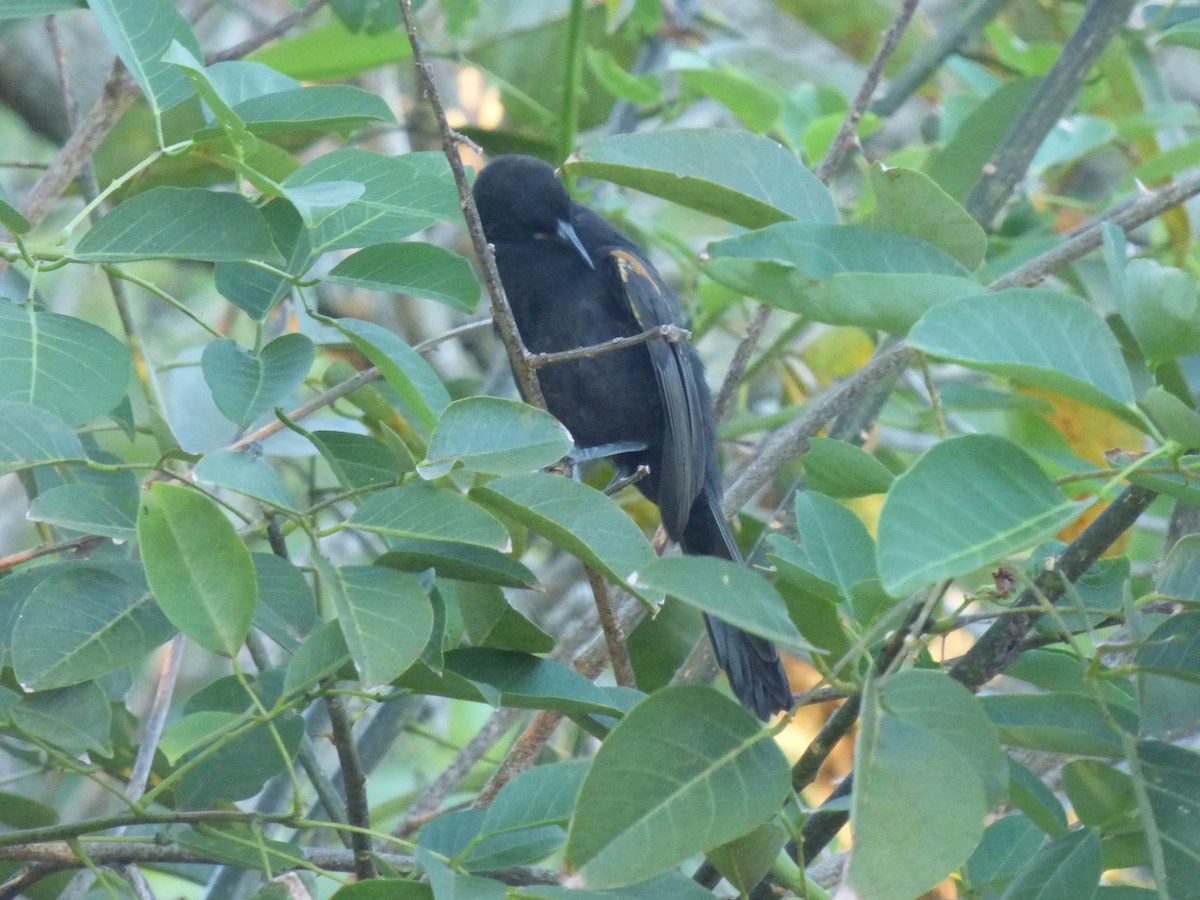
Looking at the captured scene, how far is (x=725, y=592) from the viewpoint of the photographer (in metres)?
1.02

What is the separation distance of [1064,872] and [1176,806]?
0.14 m

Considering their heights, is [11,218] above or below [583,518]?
above

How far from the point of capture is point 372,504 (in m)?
1.26

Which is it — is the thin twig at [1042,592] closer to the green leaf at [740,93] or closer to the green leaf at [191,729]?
the green leaf at [191,729]

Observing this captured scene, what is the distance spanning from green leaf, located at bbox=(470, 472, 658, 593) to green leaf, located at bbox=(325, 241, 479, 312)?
1.45ft

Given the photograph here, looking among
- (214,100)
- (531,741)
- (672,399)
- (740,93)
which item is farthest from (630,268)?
(214,100)

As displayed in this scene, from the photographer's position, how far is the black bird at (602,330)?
296 cm

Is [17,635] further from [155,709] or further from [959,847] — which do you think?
[959,847]

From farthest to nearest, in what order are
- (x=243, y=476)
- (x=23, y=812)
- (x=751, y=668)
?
(x=751, y=668) < (x=23, y=812) < (x=243, y=476)

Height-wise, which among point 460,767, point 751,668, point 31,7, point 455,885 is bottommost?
point 460,767

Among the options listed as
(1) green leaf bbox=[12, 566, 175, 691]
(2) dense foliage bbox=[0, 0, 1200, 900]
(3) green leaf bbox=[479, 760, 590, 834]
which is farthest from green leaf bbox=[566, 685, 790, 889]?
(1) green leaf bbox=[12, 566, 175, 691]

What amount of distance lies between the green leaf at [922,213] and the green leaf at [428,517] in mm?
559

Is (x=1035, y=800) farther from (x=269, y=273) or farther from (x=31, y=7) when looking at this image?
(x=31, y=7)

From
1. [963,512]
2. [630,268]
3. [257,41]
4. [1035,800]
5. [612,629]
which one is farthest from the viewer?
[630,268]
